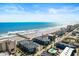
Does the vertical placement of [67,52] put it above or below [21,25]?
below

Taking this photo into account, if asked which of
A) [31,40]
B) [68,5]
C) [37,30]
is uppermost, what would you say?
[68,5]

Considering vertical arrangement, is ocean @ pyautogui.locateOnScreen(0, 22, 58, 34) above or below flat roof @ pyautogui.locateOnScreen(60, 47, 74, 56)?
above

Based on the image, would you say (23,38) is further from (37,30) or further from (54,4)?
(54,4)

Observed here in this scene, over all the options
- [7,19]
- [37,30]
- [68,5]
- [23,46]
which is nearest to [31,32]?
[37,30]

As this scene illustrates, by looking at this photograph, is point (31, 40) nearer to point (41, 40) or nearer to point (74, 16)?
point (41, 40)

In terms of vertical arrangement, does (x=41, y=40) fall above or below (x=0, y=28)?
below

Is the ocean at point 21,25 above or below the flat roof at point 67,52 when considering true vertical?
above
